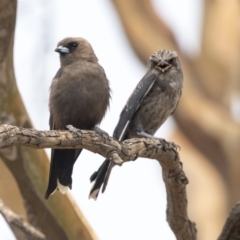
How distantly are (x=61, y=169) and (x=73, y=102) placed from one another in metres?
0.42

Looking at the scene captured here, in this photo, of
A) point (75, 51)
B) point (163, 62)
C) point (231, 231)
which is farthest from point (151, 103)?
point (231, 231)

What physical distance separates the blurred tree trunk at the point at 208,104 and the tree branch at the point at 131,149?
2818mm

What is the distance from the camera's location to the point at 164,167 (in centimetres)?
432

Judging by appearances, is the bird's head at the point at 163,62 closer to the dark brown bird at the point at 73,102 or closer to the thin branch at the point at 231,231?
the dark brown bird at the point at 73,102

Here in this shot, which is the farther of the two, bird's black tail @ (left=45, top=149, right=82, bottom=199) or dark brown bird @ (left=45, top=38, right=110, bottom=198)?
dark brown bird @ (left=45, top=38, right=110, bottom=198)

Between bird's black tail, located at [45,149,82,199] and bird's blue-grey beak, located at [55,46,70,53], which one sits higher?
bird's blue-grey beak, located at [55,46,70,53]

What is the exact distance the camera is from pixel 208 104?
734cm

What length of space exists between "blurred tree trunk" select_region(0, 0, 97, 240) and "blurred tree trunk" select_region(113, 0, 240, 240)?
2.65 m

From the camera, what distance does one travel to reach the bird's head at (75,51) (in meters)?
4.87

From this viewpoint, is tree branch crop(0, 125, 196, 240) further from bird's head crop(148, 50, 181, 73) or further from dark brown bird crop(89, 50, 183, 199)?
bird's head crop(148, 50, 181, 73)

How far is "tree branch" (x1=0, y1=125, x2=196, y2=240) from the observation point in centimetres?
332

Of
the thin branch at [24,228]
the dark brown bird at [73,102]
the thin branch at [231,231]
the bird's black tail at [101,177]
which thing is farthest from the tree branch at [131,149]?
the thin branch at [24,228]

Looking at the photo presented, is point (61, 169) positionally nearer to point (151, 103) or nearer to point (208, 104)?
point (151, 103)

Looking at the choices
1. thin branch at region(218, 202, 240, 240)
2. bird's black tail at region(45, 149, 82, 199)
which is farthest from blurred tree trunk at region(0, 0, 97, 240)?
thin branch at region(218, 202, 240, 240)
